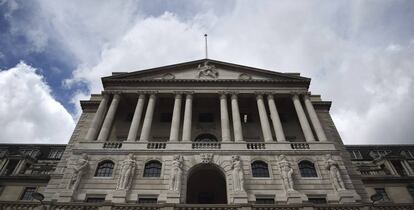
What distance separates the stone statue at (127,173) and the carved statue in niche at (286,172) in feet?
46.4

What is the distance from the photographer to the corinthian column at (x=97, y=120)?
1287 inches

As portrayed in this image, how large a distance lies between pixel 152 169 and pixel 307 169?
50.7 feet

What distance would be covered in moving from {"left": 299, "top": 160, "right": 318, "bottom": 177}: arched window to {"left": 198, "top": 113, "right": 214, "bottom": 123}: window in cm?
1426

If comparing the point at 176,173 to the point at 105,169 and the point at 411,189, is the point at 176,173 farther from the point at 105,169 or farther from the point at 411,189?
the point at 411,189

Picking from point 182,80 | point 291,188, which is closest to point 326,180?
point 291,188

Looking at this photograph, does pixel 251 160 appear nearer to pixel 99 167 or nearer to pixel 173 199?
pixel 173 199

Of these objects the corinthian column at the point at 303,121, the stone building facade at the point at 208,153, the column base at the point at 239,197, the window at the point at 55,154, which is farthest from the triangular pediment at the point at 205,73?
the window at the point at 55,154

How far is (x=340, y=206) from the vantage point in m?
22.5

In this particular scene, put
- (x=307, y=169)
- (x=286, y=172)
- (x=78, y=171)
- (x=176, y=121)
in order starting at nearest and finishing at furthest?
(x=78, y=171), (x=286, y=172), (x=307, y=169), (x=176, y=121)

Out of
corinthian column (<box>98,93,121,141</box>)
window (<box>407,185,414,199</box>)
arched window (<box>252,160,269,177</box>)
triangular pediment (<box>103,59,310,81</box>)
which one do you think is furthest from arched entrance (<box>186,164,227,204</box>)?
window (<box>407,185,414,199</box>)

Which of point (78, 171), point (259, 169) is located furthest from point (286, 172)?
point (78, 171)

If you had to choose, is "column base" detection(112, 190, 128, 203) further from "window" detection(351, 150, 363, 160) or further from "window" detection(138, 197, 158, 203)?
"window" detection(351, 150, 363, 160)

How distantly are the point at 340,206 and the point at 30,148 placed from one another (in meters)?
55.1

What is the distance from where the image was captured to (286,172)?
27891 millimetres
